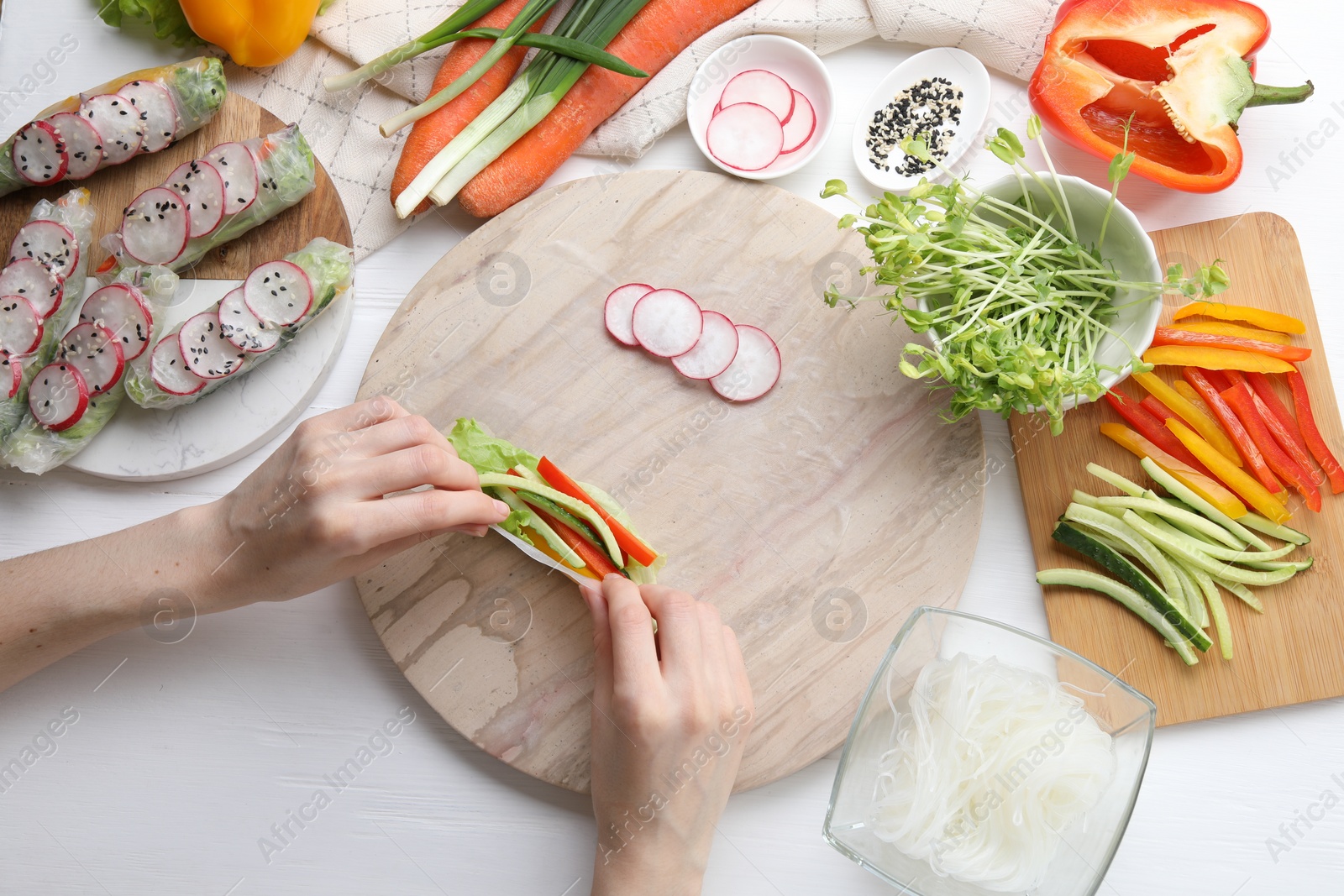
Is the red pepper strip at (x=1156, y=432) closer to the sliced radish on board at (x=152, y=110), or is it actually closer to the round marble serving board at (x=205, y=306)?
the round marble serving board at (x=205, y=306)

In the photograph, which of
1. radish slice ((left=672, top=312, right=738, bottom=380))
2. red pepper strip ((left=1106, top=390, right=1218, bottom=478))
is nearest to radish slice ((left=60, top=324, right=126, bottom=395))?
radish slice ((left=672, top=312, right=738, bottom=380))

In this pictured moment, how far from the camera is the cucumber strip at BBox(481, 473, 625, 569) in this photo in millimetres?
2104

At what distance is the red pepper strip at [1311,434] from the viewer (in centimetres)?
222

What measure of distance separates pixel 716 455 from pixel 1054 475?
88cm

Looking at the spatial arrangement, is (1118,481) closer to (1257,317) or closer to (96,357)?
(1257,317)

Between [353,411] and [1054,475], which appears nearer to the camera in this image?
[353,411]

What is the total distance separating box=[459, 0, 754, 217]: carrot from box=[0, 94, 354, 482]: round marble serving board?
0.40 meters

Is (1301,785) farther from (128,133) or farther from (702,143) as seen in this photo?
(128,133)

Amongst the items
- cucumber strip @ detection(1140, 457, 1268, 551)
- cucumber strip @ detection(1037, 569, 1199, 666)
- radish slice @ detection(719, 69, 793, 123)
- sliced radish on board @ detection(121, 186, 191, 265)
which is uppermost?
radish slice @ detection(719, 69, 793, 123)

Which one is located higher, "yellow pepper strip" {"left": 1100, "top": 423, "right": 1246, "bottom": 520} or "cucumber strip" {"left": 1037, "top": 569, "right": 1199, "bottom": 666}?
"yellow pepper strip" {"left": 1100, "top": 423, "right": 1246, "bottom": 520}

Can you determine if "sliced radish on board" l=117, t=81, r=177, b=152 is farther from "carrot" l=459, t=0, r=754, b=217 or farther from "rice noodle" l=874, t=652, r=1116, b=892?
"rice noodle" l=874, t=652, r=1116, b=892

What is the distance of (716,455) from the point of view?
7.41 ft

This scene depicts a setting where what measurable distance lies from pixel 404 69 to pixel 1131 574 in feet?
7.64

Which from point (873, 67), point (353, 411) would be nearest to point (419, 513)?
point (353, 411)
